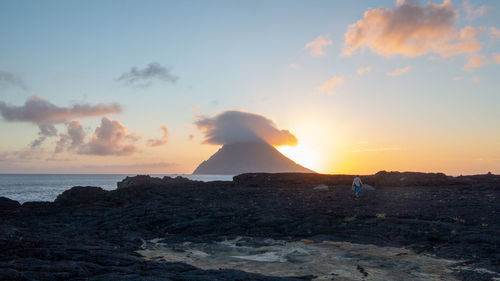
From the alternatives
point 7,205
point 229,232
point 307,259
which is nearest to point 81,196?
point 7,205

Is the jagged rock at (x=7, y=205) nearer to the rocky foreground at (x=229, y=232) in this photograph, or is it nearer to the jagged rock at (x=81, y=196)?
the rocky foreground at (x=229, y=232)

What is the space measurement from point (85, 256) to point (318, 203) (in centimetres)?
2237

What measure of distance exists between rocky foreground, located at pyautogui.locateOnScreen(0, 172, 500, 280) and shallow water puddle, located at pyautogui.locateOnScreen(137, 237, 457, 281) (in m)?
0.14

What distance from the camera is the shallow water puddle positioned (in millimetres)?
14320

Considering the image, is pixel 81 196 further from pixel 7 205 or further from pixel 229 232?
pixel 229 232

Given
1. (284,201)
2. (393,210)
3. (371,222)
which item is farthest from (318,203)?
(371,222)

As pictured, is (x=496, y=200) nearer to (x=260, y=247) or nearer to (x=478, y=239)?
(x=478, y=239)

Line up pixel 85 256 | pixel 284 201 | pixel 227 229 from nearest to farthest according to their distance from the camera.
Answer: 1. pixel 85 256
2. pixel 227 229
3. pixel 284 201

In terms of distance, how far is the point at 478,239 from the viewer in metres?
19.3

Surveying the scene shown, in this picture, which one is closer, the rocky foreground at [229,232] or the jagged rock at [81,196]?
the rocky foreground at [229,232]

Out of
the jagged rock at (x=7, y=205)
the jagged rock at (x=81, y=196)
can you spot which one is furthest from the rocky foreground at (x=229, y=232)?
the jagged rock at (x=81, y=196)

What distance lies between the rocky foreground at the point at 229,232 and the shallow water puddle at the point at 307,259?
0.46 feet

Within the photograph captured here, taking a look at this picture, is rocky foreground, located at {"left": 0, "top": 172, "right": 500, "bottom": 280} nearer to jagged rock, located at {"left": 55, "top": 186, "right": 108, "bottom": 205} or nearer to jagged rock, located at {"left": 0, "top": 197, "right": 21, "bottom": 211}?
jagged rock, located at {"left": 0, "top": 197, "right": 21, "bottom": 211}

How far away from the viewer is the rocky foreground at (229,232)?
44.7ft
